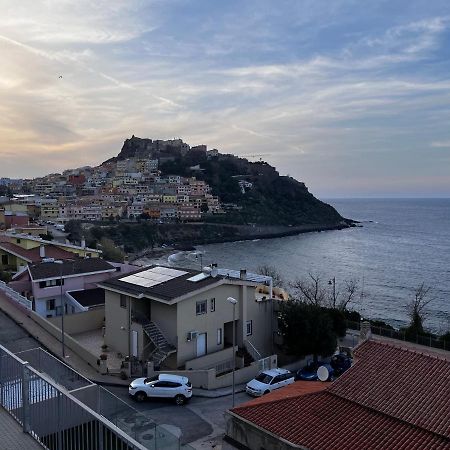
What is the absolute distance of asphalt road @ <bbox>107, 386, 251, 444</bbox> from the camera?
14930 millimetres

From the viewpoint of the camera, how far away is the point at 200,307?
20562mm

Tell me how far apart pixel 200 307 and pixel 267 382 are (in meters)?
4.22

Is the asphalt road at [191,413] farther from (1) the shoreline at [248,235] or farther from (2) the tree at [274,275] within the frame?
(1) the shoreline at [248,235]

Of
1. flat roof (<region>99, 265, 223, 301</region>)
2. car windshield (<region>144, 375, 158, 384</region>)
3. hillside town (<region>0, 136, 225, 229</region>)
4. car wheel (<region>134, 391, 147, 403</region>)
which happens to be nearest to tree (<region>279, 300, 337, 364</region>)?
flat roof (<region>99, 265, 223, 301</region>)

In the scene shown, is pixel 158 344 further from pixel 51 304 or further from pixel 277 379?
pixel 51 304

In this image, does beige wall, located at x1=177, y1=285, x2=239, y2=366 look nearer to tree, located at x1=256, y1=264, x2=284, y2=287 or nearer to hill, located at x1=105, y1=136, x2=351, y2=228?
tree, located at x1=256, y1=264, x2=284, y2=287

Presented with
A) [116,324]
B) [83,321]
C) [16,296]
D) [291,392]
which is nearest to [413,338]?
[291,392]

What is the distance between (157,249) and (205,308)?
81.2 meters

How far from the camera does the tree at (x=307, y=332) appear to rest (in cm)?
2184

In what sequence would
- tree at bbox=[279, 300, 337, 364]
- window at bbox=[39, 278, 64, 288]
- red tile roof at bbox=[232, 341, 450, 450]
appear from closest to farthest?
red tile roof at bbox=[232, 341, 450, 450], tree at bbox=[279, 300, 337, 364], window at bbox=[39, 278, 64, 288]

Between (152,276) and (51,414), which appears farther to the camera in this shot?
(152,276)

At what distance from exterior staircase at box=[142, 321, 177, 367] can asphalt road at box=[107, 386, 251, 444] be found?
1.86 m

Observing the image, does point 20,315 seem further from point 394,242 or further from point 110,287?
point 394,242

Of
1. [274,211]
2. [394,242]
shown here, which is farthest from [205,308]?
[274,211]
